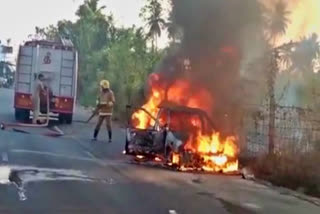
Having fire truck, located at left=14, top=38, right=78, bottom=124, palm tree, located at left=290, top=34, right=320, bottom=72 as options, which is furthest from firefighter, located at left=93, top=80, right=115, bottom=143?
fire truck, located at left=14, top=38, right=78, bottom=124

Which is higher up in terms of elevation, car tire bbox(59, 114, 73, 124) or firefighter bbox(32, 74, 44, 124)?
firefighter bbox(32, 74, 44, 124)

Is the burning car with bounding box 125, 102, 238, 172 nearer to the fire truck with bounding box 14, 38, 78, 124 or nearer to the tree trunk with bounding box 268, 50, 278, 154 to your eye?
the tree trunk with bounding box 268, 50, 278, 154

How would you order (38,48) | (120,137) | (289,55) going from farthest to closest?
(38,48) → (120,137) → (289,55)

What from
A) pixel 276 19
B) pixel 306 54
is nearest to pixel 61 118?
pixel 306 54

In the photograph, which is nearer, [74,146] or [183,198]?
[183,198]

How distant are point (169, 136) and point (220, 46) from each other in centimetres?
311

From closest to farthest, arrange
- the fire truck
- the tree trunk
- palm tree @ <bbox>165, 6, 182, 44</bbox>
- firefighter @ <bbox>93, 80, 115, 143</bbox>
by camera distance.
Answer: the tree trunk → palm tree @ <bbox>165, 6, 182, 44</bbox> → firefighter @ <bbox>93, 80, 115, 143</bbox> → the fire truck

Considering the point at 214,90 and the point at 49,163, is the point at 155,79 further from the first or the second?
the point at 49,163

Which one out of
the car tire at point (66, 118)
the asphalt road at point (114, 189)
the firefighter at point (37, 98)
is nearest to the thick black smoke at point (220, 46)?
the asphalt road at point (114, 189)

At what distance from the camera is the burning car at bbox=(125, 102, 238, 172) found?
17000 millimetres

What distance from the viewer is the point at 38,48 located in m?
31.1

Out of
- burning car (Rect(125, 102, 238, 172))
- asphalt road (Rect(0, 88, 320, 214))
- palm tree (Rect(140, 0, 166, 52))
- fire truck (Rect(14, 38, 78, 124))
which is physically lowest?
asphalt road (Rect(0, 88, 320, 214))

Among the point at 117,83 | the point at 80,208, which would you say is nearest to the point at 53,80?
the point at 117,83

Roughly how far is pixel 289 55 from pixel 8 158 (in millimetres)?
10200
